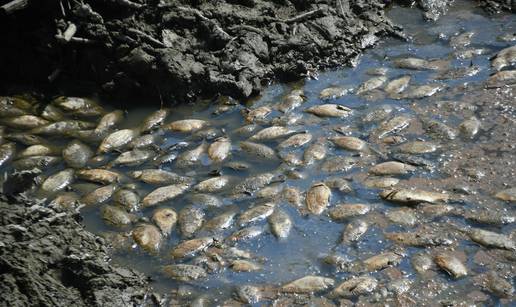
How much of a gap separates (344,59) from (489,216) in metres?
2.69

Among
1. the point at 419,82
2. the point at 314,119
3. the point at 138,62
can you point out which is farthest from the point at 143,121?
the point at 419,82

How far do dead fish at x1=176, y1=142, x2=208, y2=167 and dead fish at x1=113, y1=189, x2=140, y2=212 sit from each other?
1.70ft

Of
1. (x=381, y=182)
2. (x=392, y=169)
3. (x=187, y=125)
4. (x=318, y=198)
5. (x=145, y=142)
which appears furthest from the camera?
(x=187, y=125)

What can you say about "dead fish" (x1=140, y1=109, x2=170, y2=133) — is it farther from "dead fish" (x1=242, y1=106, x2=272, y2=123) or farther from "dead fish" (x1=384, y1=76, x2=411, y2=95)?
"dead fish" (x1=384, y1=76, x2=411, y2=95)

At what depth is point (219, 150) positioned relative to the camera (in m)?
5.27

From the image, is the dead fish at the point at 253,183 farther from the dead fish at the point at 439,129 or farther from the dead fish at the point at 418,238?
the dead fish at the point at 439,129

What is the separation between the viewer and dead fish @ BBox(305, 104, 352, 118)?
564 centimetres

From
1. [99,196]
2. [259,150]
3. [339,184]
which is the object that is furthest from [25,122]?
[339,184]

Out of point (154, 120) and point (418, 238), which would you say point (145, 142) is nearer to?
point (154, 120)

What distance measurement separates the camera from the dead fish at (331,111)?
564 centimetres

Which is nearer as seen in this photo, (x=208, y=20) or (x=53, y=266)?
(x=53, y=266)

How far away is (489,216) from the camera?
432 cm

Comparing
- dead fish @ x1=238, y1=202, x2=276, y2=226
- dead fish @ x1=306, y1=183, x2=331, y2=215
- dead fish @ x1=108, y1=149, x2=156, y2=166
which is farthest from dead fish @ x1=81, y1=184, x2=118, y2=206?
dead fish @ x1=306, y1=183, x2=331, y2=215

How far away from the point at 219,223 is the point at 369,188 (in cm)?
117
